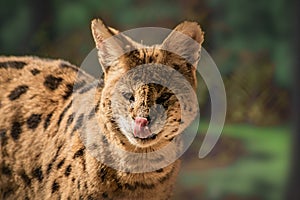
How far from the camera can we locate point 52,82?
4402 mm

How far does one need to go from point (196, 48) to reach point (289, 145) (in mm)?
9737

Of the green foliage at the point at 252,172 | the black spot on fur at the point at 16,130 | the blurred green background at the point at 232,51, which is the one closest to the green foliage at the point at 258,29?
the blurred green background at the point at 232,51

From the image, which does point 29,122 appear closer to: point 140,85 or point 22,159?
point 22,159

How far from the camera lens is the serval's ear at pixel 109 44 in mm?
3479

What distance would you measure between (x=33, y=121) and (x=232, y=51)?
8909 millimetres

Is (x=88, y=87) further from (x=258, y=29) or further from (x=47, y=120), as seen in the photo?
(x=258, y=29)

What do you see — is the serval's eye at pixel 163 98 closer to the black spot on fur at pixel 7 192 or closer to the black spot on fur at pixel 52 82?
the black spot on fur at pixel 52 82

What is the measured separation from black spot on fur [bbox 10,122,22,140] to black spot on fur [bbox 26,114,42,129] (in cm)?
5

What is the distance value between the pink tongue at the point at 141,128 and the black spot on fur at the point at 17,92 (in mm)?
1227

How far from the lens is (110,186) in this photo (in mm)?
3826

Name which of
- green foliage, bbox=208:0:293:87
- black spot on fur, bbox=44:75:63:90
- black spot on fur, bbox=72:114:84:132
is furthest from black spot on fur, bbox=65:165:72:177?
green foliage, bbox=208:0:293:87

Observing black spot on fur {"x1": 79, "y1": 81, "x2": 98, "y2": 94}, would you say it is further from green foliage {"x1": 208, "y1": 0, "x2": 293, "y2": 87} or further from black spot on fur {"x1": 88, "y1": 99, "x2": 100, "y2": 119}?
green foliage {"x1": 208, "y1": 0, "x2": 293, "y2": 87}

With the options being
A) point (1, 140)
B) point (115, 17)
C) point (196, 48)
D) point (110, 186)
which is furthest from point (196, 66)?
point (115, 17)

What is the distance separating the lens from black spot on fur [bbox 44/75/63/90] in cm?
438
